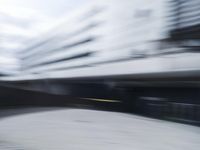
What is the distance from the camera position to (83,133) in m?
2.39

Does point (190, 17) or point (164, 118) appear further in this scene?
point (190, 17)

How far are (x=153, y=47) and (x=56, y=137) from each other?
2683mm

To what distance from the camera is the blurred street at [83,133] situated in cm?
204

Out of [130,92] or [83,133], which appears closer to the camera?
[83,133]

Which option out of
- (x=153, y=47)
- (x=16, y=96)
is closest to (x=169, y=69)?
(x=153, y=47)

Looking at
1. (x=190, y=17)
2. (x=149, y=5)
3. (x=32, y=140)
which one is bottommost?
(x=32, y=140)

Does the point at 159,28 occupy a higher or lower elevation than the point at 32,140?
higher

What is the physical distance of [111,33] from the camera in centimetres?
718

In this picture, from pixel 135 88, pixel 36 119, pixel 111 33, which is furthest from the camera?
pixel 111 33

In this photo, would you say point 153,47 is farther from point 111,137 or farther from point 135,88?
point 111,137

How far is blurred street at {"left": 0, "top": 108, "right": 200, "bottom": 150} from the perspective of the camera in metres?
2.04

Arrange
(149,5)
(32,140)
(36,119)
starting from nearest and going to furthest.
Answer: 1. (32,140)
2. (36,119)
3. (149,5)

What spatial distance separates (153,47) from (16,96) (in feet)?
5.93

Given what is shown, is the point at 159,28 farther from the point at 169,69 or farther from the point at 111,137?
the point at 111,137
